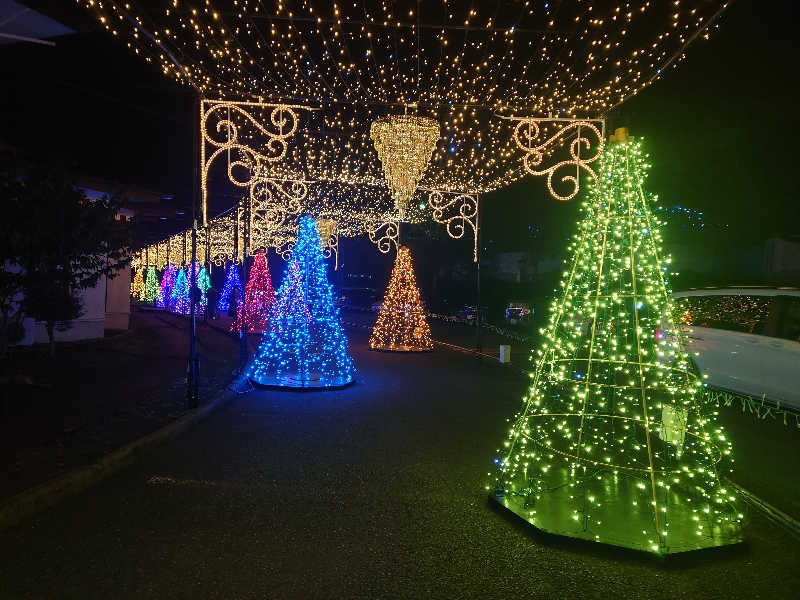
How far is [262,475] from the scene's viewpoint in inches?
250

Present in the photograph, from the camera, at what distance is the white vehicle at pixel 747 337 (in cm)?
928

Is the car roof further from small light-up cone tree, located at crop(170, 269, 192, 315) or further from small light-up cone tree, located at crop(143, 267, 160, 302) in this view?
small light-up cone tree, located at crop(143, 267, 160, 302)

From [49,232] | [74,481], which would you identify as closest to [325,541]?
[74,481]

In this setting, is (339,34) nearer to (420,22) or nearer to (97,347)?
(420,22)

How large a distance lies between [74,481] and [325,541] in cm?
270

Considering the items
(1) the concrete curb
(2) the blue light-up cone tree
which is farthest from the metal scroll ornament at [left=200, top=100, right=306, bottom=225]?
(1) the concrete curb

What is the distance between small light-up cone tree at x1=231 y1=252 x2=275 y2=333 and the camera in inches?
968

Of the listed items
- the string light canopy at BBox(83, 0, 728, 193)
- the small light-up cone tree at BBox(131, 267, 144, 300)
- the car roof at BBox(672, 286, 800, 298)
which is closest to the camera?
the string light canopy at BBox(83, 0, 728, 193)

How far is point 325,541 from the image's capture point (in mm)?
4676

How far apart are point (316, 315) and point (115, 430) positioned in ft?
17.6

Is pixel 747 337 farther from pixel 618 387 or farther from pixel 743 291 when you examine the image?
pixel 618 387

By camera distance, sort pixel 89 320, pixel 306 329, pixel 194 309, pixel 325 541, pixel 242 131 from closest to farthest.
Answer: pixel 325 541 < pixel 194 309 < pixel 306 329 < pixel 242 131 < pixel 89 320

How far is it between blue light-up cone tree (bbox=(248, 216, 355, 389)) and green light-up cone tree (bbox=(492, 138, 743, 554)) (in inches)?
265

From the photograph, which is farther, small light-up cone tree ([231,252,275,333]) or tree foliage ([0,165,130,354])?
small light-up cone tree ([231,252,275,333])
